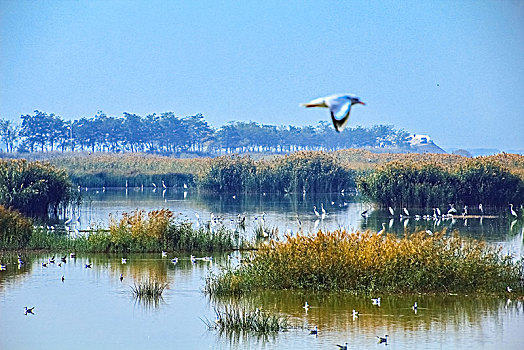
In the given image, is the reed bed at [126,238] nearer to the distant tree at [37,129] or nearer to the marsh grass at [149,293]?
the marsh grass at [149,293]

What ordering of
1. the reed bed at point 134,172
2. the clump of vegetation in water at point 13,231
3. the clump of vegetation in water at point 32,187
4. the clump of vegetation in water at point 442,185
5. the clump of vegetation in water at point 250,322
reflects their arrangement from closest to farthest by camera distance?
the clump of vegetation in water at point 250,322
the clump of vegetation in water at point 13,231
the clump of vegetation in water at point 32,187
the clump of vegetation in water at point 442,185
the reed bed at point 134,172

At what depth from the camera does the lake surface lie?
1317 cm

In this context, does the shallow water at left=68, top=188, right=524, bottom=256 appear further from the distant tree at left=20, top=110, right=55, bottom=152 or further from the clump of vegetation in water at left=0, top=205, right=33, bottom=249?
the distant tree at left=20, top=110, right=55, bottom=152

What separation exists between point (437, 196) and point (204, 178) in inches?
654

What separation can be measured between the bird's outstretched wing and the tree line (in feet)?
334

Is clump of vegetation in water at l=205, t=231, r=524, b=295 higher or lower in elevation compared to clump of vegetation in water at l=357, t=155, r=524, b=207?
lower

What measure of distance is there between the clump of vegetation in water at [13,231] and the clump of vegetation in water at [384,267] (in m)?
7.00

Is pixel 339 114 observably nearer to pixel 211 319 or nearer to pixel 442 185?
pixel 211 319

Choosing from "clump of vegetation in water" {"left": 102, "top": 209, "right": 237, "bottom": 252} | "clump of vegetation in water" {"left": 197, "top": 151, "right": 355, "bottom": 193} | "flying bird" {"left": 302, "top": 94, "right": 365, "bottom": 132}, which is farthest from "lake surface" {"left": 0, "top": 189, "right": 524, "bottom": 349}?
"clump of vegetation in water" {"left": 197, "top": 151, "right": 355, "bottom": 193}

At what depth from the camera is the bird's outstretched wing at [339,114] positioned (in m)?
7.50

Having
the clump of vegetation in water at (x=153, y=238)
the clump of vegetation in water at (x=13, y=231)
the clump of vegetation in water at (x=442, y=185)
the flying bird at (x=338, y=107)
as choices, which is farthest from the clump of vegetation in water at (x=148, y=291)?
the clump of vegetation in water at (x=442, y=185)

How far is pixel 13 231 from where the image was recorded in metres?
20.6

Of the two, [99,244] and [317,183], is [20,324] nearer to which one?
[99,244]

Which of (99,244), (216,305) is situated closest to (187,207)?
(99,244)
